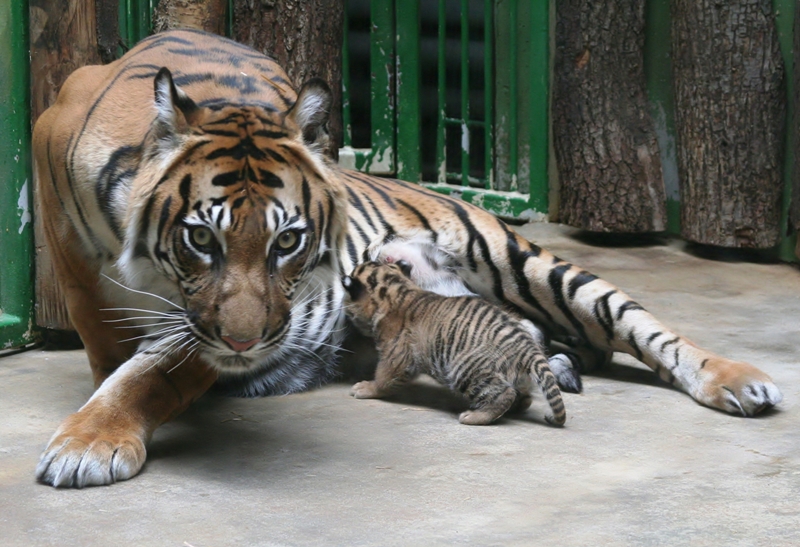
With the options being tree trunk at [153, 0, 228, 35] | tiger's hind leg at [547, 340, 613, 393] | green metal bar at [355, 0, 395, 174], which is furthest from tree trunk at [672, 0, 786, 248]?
tree trunk at [153, 0, 228, 35]

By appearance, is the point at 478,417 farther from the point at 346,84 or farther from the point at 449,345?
the point at 346,84

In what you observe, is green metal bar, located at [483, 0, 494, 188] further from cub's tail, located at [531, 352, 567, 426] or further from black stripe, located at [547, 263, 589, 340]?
cub's tail, located at [531, 352, 567, 426]

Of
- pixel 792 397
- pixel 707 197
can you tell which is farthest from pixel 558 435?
pixel 707 197

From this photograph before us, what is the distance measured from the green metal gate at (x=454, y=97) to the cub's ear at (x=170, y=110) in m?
4.14

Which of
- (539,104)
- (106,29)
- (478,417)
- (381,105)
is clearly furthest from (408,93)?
(478,417)

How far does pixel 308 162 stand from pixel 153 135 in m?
0.45

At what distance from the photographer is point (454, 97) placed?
7.64 m

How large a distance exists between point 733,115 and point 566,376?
8.58ft

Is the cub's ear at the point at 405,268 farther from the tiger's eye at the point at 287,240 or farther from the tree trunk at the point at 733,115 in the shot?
the tree trunk at the point at 733,115

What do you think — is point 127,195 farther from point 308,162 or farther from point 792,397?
point 792,397

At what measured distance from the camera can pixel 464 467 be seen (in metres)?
3.28

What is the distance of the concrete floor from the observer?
276cm

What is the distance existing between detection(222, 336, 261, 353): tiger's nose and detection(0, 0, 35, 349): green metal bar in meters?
1.96

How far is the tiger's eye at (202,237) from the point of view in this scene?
3076 mm
